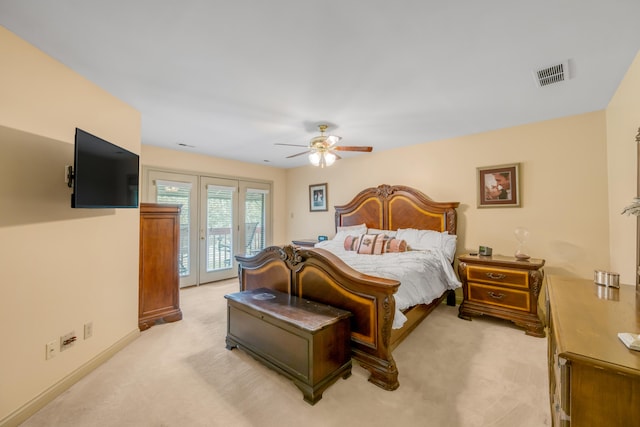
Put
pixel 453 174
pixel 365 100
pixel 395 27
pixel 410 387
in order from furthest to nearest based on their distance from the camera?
1. pixel 453 174
2. pixel 365 100
3. pixel 410 387
4. pixel 395 27

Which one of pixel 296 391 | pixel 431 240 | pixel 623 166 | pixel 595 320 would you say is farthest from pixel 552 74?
pixel 296 391

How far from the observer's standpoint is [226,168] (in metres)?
5.28

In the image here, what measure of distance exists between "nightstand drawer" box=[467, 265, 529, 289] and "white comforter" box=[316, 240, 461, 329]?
232 mm

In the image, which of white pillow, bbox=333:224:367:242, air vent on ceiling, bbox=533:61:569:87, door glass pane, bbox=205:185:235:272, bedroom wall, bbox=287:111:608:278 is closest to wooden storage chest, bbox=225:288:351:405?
white pillow, bbox=333:224:367:242

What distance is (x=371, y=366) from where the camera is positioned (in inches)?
80.9

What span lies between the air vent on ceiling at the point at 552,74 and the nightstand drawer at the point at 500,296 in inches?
86.1

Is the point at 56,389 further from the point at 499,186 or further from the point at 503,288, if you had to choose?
the point at 499,186

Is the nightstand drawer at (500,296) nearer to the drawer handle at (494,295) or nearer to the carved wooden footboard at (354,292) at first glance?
the drawer handle at (494,295)

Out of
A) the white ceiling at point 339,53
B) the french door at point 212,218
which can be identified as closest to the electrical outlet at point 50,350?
the white ceiling at point 339,53

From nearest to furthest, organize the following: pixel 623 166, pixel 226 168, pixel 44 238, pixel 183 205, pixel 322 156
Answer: pixel 44 238
pixel 623 166
pixel 322 156
pixel 183 205
pixel 226 168

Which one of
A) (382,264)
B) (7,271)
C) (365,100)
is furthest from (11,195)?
(382,264)

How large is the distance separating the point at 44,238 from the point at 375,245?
3400mm

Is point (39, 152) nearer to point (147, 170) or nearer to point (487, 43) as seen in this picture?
point (147, 170)

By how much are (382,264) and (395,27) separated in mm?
2207
